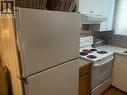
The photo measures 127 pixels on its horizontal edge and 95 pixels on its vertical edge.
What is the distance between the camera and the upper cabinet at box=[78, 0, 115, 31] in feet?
6.09

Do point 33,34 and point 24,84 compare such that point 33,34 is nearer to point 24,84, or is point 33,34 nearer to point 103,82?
point 24,84

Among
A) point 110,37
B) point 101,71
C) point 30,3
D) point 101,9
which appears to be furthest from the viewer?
point 110,37

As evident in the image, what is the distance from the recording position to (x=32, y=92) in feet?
3.63

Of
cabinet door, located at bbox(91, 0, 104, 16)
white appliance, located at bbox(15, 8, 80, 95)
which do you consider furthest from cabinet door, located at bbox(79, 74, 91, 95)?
cabinet door, located at bbox(91, 0, 104, 16)

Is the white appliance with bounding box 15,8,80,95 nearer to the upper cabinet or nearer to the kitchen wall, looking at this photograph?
the upper cabinet

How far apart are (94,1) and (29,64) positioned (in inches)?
63.8

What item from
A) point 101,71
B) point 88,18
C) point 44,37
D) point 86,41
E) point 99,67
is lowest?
point 101,71

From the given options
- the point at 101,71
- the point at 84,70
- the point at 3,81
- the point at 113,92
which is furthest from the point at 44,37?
the point at 113,92

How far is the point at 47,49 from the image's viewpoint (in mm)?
1139

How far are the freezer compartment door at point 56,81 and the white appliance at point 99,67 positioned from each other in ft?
1.72

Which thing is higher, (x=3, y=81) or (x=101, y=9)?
Answer: (x=101, y=9)

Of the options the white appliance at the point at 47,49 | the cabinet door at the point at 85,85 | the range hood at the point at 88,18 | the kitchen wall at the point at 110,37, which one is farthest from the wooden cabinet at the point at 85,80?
the kitchen wall at the point at 110,37

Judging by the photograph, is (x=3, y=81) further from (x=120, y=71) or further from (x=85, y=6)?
(x=120, y=71)

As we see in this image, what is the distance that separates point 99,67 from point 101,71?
16cm
